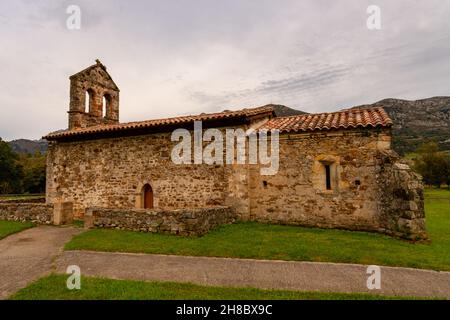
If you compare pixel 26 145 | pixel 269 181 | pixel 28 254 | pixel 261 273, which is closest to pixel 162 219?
pixel 28 254

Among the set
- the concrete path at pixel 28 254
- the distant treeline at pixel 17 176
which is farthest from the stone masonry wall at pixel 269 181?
the distant treeline at pixel 17 176

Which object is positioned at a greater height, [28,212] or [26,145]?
[26,145]

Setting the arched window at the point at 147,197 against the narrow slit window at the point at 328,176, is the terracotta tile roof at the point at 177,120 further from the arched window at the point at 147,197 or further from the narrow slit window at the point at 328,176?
the narrow slit window at the point at 328,176

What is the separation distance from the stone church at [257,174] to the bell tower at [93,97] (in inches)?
2.8

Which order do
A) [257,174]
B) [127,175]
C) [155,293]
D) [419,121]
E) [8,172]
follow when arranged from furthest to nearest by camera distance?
1. [419,121]
2. [8,172]
3. [127,175]
4. [257,174]
5. [155,293]

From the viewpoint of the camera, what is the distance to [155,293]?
467cm

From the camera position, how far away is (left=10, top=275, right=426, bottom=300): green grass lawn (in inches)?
179

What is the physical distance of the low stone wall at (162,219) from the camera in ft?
30.1

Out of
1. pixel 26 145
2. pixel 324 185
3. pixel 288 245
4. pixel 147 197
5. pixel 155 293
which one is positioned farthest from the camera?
pixel 26 145

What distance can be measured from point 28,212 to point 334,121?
13.5 metres

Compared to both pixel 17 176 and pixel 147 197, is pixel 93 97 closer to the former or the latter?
pixel 147 197

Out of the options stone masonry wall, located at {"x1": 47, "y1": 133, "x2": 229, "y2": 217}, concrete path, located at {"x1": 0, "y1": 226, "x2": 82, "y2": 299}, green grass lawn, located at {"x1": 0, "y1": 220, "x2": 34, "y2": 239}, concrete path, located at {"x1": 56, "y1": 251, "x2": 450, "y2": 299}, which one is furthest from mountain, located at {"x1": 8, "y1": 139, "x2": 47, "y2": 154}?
concrete path, located at {"x1": 56, "y1": 251, "x2": 450, "y2": 299}
